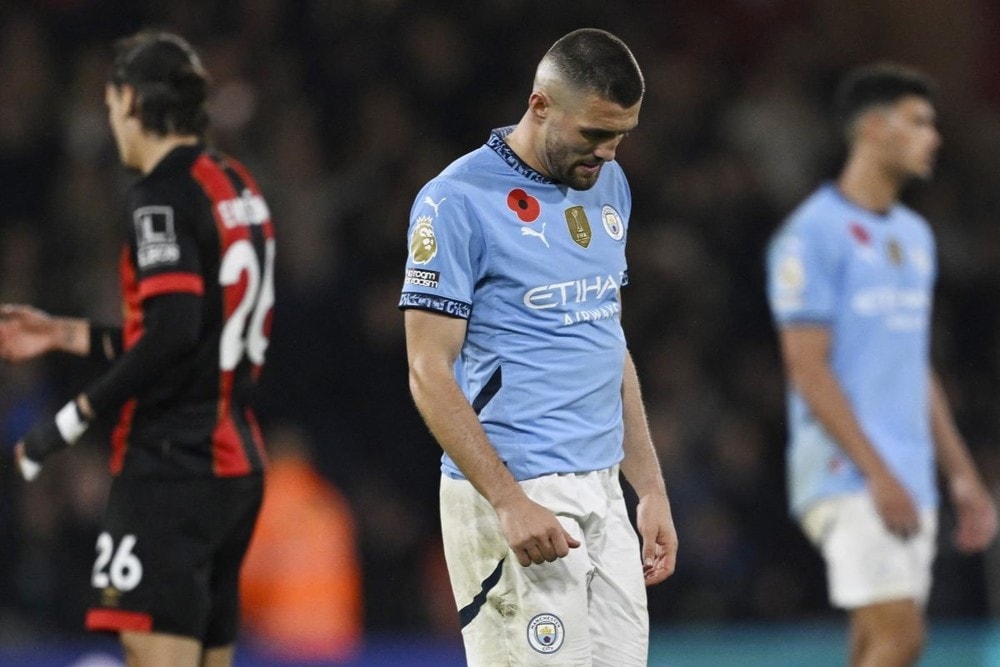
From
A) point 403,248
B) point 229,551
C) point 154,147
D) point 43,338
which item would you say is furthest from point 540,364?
point 403,248

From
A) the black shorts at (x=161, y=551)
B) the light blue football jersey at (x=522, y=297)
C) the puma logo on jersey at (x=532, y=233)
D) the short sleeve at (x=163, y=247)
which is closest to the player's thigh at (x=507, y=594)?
the light blue football jersey at (x=522, y=297)

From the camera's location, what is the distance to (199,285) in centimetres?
492

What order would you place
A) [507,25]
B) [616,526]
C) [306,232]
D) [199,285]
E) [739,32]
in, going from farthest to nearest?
[739,32], [507,25], [306,232], [199,285], [616,526]

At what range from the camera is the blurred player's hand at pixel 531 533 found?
375 centimetres

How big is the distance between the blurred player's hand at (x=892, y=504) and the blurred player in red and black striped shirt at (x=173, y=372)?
230cm

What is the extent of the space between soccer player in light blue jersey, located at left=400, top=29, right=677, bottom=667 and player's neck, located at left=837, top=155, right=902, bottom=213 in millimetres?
2531

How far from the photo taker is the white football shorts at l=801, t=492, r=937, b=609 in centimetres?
607

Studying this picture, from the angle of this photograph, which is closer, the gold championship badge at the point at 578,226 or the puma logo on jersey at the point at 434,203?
the puma logo on jersey at the point at 434,203

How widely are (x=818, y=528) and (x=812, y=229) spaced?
1148 millimetres

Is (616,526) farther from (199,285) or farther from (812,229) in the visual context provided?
(812,229)

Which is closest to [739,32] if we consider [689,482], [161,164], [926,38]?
[926,38]

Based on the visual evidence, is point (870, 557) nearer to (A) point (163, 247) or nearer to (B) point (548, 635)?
(B) point (548, 635)

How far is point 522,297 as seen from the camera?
405 cm

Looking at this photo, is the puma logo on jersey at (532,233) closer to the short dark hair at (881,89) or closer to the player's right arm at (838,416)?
the player's right arm at (838,416)
